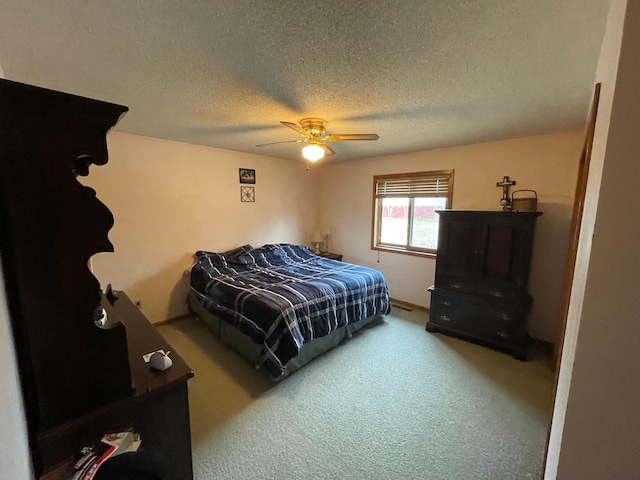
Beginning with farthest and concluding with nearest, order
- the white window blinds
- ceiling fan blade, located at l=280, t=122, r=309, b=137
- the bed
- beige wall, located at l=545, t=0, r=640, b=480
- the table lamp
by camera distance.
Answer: the table lamp → the white window blinds → the bed → ceiling fan blade, located at l=280, t=122, r=309, b=137 → beige wall, located at l=545, t=0, r=640, b=480

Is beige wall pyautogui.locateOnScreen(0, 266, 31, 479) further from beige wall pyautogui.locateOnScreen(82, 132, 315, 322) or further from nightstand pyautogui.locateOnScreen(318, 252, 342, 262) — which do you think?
nightstand pyautogui.locateOnScreen(318, 252, 342, 262)

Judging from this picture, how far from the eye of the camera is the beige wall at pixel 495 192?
2.76 meters

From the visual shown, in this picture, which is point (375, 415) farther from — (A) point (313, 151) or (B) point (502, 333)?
(A) point (313, 151)

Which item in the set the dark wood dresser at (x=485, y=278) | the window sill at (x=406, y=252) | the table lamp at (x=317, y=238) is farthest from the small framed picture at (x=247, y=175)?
the dark wood dresser at (x=485, y=278)

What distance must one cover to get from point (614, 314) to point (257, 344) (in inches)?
89.3

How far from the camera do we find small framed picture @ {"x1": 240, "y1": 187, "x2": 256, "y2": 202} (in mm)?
4016

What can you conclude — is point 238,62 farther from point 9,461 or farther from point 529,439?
point 529,439

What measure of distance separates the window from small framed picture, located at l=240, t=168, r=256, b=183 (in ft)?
6.33

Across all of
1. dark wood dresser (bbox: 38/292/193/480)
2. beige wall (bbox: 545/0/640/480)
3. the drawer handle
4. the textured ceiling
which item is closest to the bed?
dark wood dresser (bbox: 38/292/193/480)

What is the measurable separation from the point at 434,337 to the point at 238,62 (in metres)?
3.20

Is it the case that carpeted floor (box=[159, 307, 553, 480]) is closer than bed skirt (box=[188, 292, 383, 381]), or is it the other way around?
carpeted floor (box=[159, 307, 553, 480])

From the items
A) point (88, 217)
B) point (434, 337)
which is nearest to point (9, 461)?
point (88, 217)

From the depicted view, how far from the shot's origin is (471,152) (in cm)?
329

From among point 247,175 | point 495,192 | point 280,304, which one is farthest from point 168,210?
point 495,192
